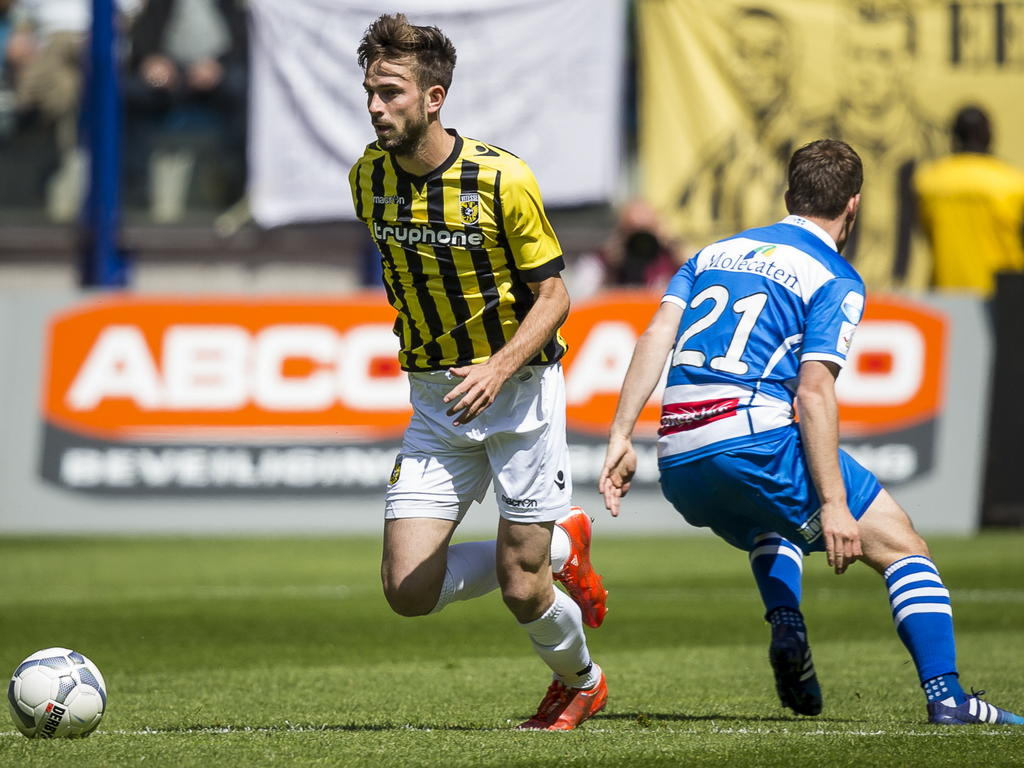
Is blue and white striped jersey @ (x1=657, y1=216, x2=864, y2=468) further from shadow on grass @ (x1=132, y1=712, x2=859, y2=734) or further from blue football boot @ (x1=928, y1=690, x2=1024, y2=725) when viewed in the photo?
blue football boot @ (x1=928, y1=690, x2=1024, y2=725)

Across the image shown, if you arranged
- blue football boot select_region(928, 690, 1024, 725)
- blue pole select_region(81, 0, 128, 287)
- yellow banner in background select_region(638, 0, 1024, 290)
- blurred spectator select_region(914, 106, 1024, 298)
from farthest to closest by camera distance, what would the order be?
1. yellow banner in background select_region(638, 0, 1024, 290)
2. blue pole select_region(81, 0, 128, 287)
3. blurred spectator select_region(914, 106, 1024, 298)
4. blue football boot select_region(928, 690, 1024, 725)

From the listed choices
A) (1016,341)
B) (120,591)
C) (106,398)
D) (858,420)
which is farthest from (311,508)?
(1016,341)

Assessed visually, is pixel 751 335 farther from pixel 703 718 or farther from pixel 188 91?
pixel 188 91

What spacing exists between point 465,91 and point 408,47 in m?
10.2

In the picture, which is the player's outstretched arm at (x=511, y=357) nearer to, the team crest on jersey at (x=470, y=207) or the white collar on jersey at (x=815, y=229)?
the team crest on jersey at (x=470, y=207)

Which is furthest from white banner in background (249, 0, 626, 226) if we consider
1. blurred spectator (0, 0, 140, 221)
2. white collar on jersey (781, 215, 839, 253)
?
white collar on jersey (781, 215, 839, 253)

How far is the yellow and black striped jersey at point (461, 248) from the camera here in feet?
18.6

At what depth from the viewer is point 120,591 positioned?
33.3 feet

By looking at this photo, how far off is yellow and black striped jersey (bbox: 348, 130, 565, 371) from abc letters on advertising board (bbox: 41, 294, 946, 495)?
697 cm

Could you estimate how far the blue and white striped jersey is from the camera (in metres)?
5.73

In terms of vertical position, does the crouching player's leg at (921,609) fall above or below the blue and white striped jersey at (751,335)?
below

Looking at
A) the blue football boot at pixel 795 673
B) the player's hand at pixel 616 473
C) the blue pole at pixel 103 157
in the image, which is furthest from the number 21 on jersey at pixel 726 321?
the blue pole at pixel 103 157

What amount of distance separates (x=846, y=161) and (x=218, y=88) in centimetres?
1188

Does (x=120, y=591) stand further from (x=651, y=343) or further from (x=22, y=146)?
(x=22, y=146)
